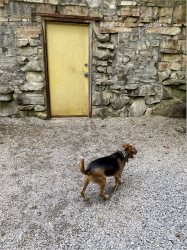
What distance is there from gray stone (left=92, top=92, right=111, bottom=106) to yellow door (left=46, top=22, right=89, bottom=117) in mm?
189

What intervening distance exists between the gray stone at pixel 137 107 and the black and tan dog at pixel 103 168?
2.68m

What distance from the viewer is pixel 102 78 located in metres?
5.77

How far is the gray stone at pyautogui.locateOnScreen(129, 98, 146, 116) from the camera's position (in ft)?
20.1

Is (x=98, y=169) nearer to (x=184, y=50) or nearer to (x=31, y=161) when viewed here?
(x=31, y=161)

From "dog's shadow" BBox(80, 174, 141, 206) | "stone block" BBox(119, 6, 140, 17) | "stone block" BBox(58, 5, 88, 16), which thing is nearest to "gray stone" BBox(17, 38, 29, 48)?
"stone block" BBox(58, 5, 88, 16)

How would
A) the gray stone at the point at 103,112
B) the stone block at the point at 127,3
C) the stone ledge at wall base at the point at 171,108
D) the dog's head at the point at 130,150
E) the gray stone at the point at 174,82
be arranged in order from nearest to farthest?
1. the dog's head at the point at 130,150
2. the stone block at the point at 127,3
3. the gray stone at the point at 174,82
4. the gray stone at the point at 103,112
5. the stone ledge at wall base at the point at 171,108

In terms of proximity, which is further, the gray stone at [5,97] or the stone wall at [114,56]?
the gray stone at [5,97]

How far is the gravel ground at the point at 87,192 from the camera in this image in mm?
2879

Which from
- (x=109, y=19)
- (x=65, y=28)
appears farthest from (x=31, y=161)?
(x=109, y=19)

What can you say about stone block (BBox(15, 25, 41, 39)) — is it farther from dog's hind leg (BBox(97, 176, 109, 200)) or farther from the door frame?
dog's hind leg (BBox(97, 176, 109, 200))

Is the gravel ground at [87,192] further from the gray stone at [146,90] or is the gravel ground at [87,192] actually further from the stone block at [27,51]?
the stone block at [27,51]

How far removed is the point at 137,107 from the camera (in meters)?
6.14

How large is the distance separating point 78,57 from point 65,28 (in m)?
0.64

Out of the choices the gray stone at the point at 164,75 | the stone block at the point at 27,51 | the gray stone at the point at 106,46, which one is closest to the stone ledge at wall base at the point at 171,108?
the gray stone at the point at 164,75
